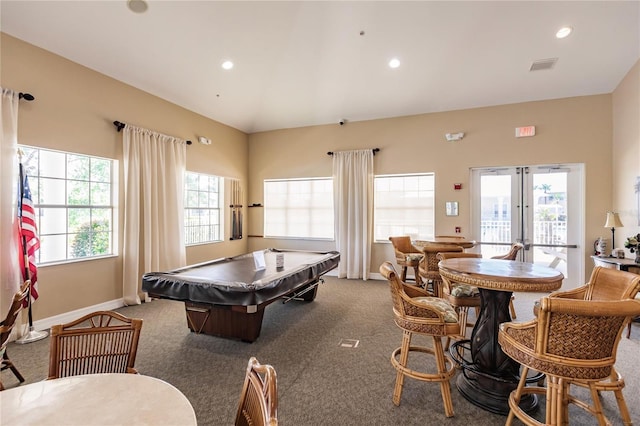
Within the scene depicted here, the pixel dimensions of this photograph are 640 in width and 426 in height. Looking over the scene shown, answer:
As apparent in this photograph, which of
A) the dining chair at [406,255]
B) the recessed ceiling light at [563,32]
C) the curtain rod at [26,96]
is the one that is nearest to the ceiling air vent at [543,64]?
the recessed ceiling light at [563,32]

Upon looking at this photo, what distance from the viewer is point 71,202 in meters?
4.14

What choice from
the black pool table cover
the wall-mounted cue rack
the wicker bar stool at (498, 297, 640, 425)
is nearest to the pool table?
the black pool table cover

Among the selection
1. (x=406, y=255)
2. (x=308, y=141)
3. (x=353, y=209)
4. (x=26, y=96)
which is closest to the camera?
(x=26, y=96)

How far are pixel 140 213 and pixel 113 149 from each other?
100cm

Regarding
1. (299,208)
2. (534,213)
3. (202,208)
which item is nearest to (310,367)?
(202,208)

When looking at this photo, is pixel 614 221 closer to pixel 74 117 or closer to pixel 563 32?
pixel 563 32

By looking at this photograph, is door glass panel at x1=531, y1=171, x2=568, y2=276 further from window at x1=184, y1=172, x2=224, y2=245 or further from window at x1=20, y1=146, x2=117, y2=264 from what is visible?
window at x1=20, y1=146, x2=117, y2=264

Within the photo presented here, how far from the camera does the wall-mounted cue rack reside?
22.6 ft

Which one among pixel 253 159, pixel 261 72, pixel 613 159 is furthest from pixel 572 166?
pixel 253 159

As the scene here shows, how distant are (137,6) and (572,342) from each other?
4.94 m

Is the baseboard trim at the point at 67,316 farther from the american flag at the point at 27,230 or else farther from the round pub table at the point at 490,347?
the round pub table at the point at 490,347

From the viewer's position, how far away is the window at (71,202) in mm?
3809

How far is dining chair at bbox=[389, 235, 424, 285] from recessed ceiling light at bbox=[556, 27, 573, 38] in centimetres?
338

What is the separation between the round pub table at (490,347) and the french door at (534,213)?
3.53 metres
